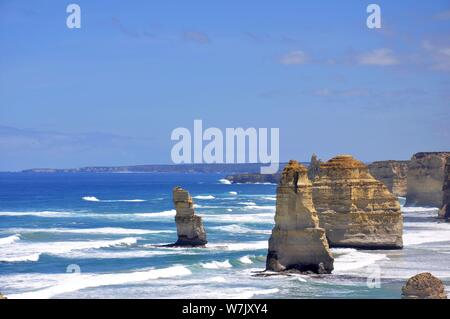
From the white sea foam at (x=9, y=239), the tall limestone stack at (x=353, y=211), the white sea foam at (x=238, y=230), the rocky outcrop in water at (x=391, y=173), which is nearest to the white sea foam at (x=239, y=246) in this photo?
the tall limestone stack at (x=353, y=211)

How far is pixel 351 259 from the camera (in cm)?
3897

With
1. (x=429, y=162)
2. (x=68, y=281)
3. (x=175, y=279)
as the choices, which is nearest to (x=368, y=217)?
(x=175, y=279)

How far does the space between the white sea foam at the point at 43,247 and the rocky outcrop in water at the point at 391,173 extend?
5073cm

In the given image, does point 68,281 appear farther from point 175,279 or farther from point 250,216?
point 250,216

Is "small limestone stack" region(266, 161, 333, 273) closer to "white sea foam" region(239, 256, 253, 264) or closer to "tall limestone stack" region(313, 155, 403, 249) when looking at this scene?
"white sea foam" region(239, 256, 253, 264)

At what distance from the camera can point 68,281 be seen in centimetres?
3347

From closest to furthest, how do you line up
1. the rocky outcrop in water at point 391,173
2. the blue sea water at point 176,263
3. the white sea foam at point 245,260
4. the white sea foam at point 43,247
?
the blue sea water at point 176,263 < the white sea foam at point 245,260 < the white sea foam at point 43,247 < the rocky outcrop in water at point 391,173

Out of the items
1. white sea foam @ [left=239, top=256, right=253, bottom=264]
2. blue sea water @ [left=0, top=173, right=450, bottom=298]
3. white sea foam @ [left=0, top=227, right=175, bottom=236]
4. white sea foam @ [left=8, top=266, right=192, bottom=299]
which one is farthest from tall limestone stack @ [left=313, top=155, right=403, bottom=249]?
white sea foam @ [left=0, top=227, right=175, bottom=236]

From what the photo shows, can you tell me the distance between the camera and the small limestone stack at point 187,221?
4438 centimetres

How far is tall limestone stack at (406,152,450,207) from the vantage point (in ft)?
283
